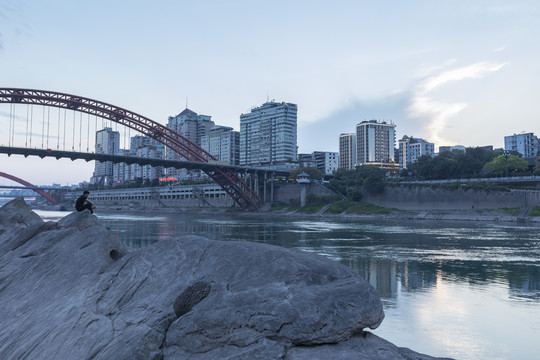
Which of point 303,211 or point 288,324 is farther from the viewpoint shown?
point 303,211

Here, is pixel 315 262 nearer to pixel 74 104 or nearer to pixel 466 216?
pixel 466 216

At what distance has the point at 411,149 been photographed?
596ft

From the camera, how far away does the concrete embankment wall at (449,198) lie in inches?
2094

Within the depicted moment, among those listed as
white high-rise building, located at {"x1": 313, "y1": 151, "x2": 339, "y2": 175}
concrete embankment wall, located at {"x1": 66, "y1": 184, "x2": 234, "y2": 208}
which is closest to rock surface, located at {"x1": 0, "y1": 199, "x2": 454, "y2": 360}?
concrete embankment wall, located at {"x1": 66, "y1": 184, "x2": 234, "y2": 208}

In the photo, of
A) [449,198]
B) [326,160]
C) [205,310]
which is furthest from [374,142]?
[205,310]

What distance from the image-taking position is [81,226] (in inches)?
443

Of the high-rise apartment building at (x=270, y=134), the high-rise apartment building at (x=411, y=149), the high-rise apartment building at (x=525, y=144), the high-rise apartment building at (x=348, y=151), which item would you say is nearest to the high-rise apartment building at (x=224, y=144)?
the high-rise apartment building at (x=270, y=134)

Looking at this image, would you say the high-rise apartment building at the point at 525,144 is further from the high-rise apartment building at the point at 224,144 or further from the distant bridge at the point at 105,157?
the distant bridge at the point at 105,157

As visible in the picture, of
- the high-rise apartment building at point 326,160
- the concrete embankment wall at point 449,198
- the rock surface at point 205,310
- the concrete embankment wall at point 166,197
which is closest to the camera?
the rock surface at point 205,310

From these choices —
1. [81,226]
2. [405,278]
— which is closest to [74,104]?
[81,226]

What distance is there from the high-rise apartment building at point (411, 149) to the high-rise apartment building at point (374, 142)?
5057 millimetres

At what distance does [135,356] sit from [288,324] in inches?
71.2

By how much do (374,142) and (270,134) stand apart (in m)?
53.2

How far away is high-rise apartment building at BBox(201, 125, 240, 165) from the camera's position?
173 metres
